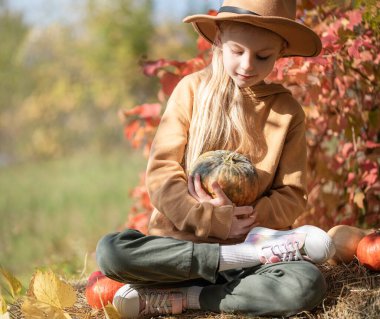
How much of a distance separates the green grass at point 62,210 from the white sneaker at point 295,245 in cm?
211

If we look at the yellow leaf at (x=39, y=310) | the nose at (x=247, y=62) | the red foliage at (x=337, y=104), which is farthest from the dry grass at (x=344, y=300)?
the nose at (x=247, y=62)

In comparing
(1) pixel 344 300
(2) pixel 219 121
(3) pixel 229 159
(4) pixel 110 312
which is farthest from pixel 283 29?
(4) pixel 110 312

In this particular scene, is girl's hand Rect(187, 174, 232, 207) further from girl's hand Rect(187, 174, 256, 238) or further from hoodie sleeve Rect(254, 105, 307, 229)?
hoodie sleeve Rect(254, 105, 307, 229)

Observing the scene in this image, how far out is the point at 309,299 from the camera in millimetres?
2627

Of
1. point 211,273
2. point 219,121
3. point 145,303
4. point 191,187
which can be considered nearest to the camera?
point 211,273

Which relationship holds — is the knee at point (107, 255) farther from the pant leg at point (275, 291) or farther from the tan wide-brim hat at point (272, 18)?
the tan wide-brim hat at point (272, 18)

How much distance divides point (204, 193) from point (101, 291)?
667 mm

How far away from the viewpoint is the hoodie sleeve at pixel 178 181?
2836 millimetres

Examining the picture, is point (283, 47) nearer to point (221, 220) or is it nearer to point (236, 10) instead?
point (236, 10)

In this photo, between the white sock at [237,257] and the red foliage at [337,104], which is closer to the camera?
the white sock at [237,257]

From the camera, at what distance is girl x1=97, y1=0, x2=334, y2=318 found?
272cm

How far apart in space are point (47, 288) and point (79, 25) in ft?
62.2

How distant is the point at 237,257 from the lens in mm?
2750

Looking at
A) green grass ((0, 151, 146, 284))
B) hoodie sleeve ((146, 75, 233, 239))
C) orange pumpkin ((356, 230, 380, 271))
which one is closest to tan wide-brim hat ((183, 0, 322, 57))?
hoodie sleeve ((146, 75, 233, 239))
